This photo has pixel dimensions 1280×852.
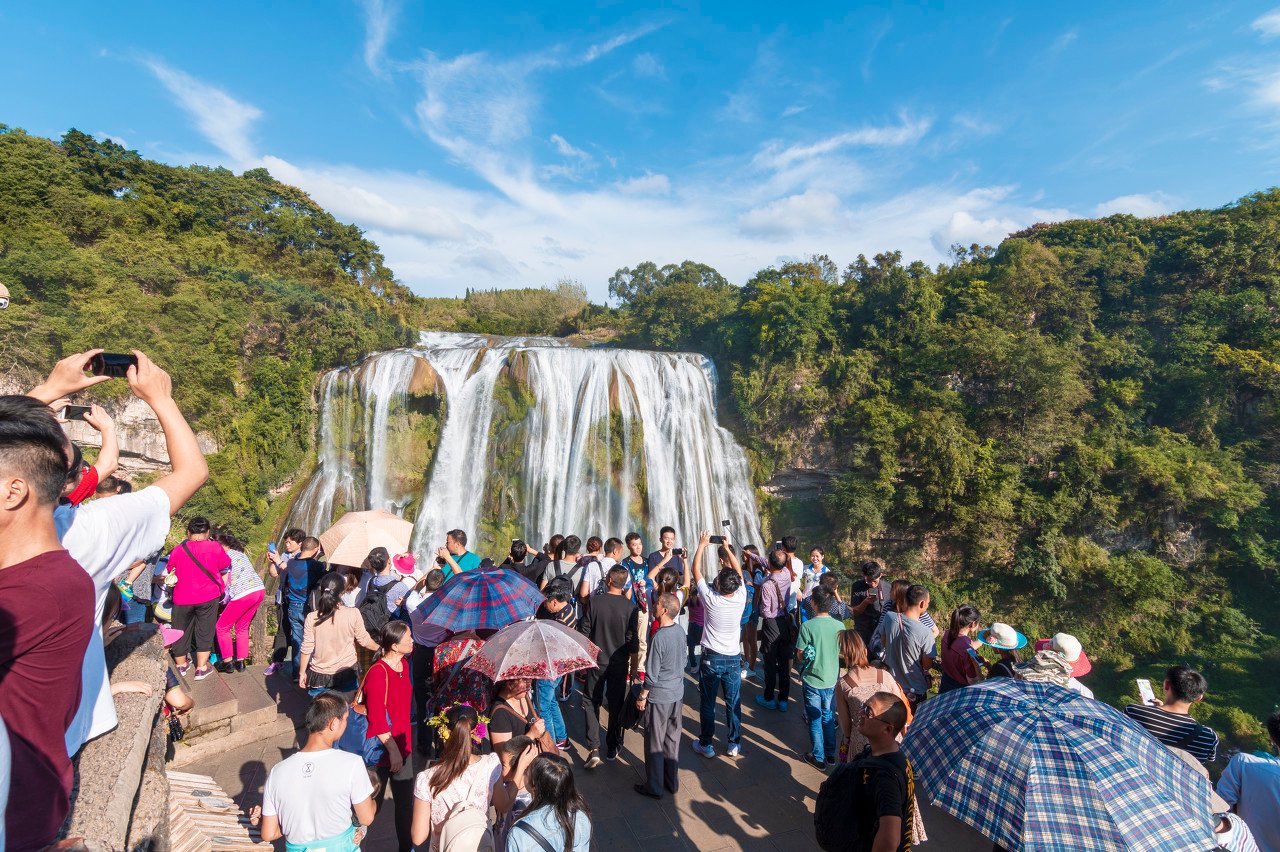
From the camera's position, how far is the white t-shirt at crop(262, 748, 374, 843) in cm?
255

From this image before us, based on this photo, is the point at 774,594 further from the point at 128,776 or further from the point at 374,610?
the point at 128,776

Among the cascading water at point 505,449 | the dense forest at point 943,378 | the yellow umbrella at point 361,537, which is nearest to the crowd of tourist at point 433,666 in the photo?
the yellow umbrella at point 361,537

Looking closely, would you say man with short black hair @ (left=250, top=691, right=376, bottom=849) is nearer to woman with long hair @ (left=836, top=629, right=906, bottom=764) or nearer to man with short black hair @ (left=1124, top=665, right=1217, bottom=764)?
woman with long hair @ (left=836, top=629, right=906, bottom=764)

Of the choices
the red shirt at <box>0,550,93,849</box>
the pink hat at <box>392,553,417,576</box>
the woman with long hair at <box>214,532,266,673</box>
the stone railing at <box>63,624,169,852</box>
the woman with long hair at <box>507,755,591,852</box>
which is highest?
the red shirt at <box>0,550,93,849</box>

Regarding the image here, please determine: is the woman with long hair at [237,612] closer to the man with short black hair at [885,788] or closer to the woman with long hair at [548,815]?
the woman with long hair at [548,815]

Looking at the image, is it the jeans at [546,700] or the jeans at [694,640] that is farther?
the jeans at [694,640]

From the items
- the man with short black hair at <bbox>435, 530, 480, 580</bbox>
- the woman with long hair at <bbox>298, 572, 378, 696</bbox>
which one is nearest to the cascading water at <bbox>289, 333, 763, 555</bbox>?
the man with short black hair at <bbox>435, 530, 480, 580</bbox>

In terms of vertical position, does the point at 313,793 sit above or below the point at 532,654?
below

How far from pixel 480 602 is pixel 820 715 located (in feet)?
9.76

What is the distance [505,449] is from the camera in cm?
1670

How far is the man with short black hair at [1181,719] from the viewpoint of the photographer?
11.5ft

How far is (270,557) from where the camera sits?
6203mm

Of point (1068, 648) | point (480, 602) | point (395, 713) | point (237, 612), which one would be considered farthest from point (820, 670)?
point (237, 612)

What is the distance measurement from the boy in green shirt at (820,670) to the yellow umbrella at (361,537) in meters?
4.04
